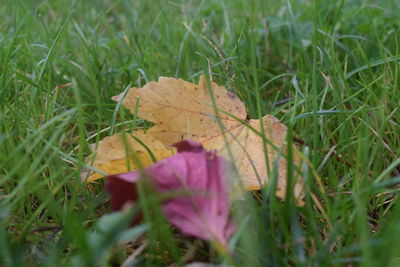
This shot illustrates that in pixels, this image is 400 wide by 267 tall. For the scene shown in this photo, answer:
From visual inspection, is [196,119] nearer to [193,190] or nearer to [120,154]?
[120,154]

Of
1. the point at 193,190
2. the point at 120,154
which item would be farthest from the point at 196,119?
the point at 193,190

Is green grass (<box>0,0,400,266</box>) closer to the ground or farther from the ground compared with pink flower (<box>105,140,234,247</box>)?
closer to the ground

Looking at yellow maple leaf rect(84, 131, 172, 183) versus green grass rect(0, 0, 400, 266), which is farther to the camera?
yellow maple leaf rect(84, 131, 172, 183)

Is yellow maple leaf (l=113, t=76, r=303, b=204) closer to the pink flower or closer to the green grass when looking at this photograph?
the green grass

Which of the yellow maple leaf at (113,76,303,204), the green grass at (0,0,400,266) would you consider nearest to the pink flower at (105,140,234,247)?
the green grass at (0,0,400,266)

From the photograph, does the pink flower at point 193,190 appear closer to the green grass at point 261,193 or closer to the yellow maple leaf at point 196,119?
the green grass at point 261,193

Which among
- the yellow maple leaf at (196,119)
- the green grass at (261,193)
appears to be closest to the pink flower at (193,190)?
the green grass at (261,193)
